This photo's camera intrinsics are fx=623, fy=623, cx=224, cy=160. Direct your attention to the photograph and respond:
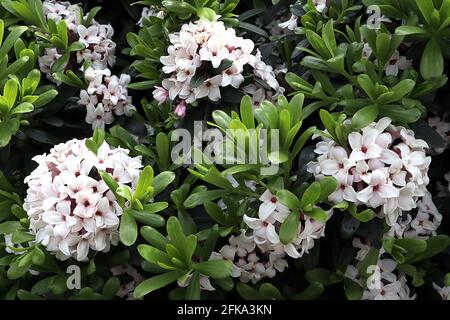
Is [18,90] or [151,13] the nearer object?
[18,90]

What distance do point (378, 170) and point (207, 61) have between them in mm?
555

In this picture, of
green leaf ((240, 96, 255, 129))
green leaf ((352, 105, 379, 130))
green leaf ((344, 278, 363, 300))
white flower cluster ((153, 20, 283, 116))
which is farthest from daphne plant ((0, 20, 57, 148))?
green leaf ((344, 278, 363, 300))

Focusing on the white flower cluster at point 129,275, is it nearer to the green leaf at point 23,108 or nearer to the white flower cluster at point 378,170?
the green leaf at point 23,108

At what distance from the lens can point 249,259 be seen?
1.59 m

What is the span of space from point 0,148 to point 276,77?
839mm

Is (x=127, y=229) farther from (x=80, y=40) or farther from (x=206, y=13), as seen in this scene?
(x=80, y=40)

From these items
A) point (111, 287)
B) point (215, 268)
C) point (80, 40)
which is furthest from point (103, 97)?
point (215, 268)

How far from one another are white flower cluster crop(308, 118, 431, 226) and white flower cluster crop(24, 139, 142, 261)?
50 cm

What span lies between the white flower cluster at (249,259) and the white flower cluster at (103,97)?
0.59m

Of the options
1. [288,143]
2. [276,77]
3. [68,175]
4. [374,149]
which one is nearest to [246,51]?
[276,77]

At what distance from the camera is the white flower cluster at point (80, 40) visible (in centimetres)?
198

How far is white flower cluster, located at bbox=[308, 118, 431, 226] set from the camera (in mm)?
1438

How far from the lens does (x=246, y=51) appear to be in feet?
5.63

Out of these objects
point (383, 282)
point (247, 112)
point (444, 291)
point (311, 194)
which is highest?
point (247, 112)
